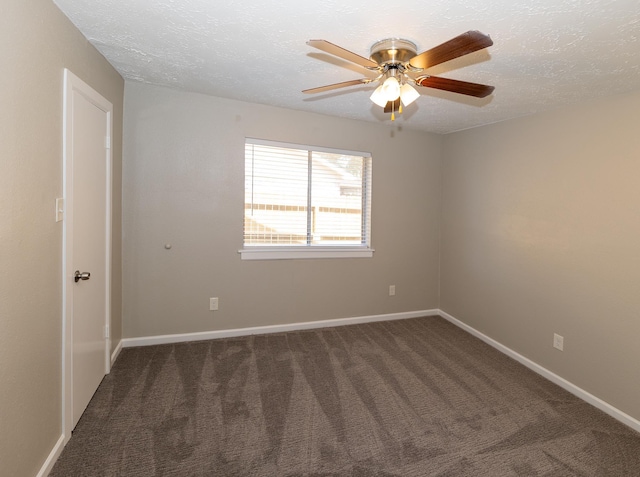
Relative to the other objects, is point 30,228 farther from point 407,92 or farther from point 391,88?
point 407,92

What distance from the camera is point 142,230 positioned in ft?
9.96

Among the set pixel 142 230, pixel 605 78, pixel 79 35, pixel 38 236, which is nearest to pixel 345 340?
pixel 142 230

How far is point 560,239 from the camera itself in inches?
110

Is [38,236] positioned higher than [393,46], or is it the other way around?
[393,46]

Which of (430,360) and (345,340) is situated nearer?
(430,360)

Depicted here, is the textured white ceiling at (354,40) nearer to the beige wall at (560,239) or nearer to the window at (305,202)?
the beige wall at (560,239)

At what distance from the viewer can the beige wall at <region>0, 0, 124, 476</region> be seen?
4.41ft

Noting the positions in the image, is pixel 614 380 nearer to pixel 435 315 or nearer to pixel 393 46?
pixel 435 315

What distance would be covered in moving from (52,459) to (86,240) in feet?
4.15

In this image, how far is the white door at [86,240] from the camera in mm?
1889

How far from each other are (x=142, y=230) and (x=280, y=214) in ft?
4.48

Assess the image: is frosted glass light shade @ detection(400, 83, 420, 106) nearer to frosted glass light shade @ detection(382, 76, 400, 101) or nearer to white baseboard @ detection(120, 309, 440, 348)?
frosted glass light shade @ detection(382, 76, 400, 101)

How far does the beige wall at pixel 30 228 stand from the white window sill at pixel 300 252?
1784 millimetres

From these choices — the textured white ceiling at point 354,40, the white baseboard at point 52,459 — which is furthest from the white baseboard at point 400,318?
the textured white ceiling at point 354,40
